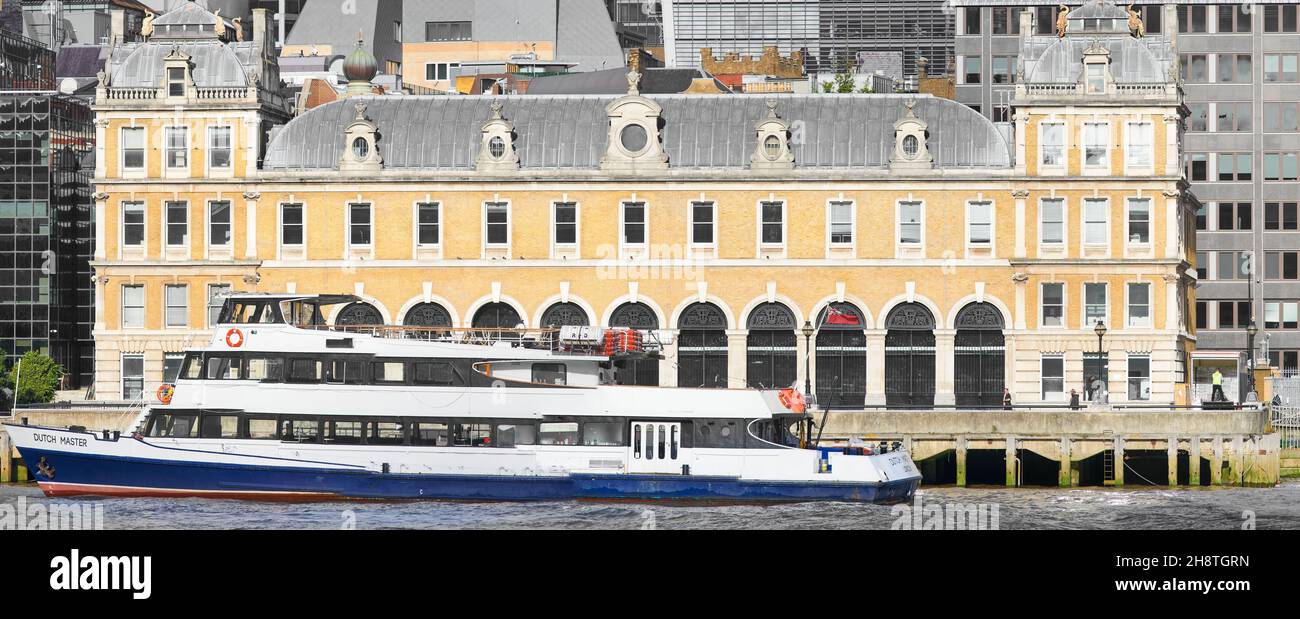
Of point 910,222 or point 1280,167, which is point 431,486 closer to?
point 910,222

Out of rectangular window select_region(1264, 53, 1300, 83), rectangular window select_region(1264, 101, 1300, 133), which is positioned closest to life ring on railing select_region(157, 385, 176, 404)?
rectangular window select_region(1264, 101, 1300, 133)

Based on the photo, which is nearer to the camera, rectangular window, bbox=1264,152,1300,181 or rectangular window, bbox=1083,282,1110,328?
rectangular window, bbox=1083,282,1110,328

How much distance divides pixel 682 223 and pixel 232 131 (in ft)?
58.5

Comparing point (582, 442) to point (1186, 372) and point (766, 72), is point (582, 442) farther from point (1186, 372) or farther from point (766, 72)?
point (766, 72)

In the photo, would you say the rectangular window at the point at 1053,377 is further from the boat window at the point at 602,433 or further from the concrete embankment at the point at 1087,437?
the boat window at the point at 602,433

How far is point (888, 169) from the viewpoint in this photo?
88.2 meters

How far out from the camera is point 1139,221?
87562mm

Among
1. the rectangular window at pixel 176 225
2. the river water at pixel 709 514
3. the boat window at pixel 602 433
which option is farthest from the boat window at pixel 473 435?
the rectangular window at pixel 176 225

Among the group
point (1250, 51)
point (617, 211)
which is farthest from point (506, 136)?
point (1250, 51)

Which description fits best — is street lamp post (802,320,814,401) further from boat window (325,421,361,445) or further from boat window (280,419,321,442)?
boat window (280,419,321,442)

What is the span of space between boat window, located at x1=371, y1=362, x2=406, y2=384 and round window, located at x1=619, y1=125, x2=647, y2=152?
24.1 metres

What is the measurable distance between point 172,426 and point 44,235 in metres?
35.2

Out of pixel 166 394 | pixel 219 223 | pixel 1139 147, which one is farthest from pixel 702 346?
pixel 166 394

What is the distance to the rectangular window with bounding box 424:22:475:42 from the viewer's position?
13988cm
